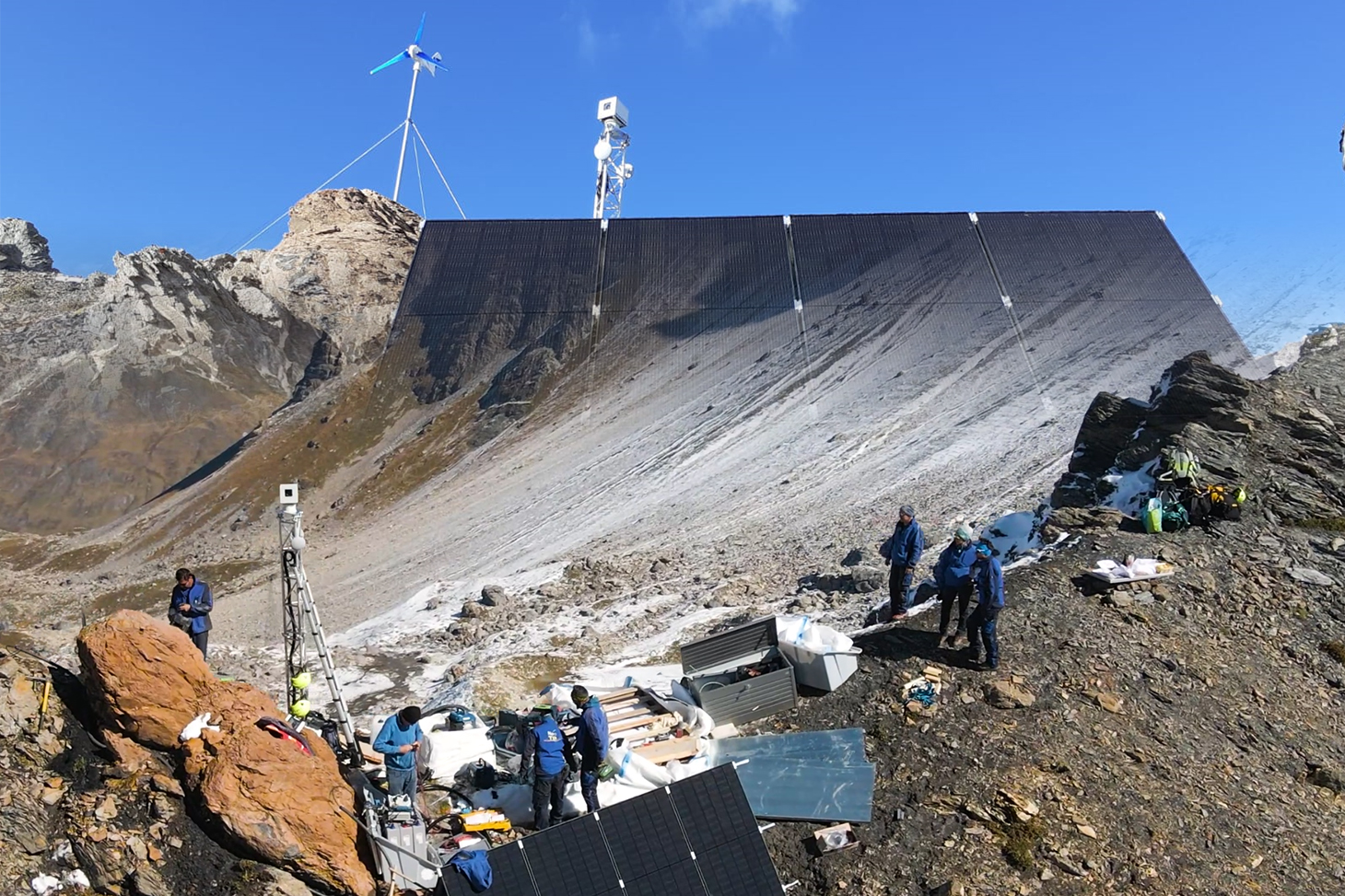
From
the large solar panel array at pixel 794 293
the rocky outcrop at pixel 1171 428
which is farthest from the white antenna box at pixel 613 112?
the rocky outcrop at pixel 1171 428

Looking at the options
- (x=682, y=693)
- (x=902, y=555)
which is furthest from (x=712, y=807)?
(x=902, y=555)

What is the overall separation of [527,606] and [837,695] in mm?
11042

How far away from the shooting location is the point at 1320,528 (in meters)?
13.8

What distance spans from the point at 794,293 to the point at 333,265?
24456mm

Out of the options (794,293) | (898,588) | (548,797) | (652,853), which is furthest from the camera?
(794,293)

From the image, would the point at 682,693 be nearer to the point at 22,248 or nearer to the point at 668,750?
the point at 668,750

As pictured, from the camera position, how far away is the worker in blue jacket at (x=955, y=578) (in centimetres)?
1066

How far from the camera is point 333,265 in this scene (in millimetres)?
48469

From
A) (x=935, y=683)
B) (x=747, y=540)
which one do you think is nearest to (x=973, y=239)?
(x=747, y=540)

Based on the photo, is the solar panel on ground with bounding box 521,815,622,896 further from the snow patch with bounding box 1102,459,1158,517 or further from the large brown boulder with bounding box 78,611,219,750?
the snow patch with bounding box 1102,459,1158,517

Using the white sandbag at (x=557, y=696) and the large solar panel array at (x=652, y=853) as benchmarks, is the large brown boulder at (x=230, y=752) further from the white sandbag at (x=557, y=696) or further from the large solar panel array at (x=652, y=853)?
the white sandbag at (x=557, y=696)

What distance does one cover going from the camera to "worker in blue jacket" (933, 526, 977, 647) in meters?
10.7

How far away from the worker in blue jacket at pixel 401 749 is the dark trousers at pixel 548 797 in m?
0.94

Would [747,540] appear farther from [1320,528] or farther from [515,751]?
[515,751]
